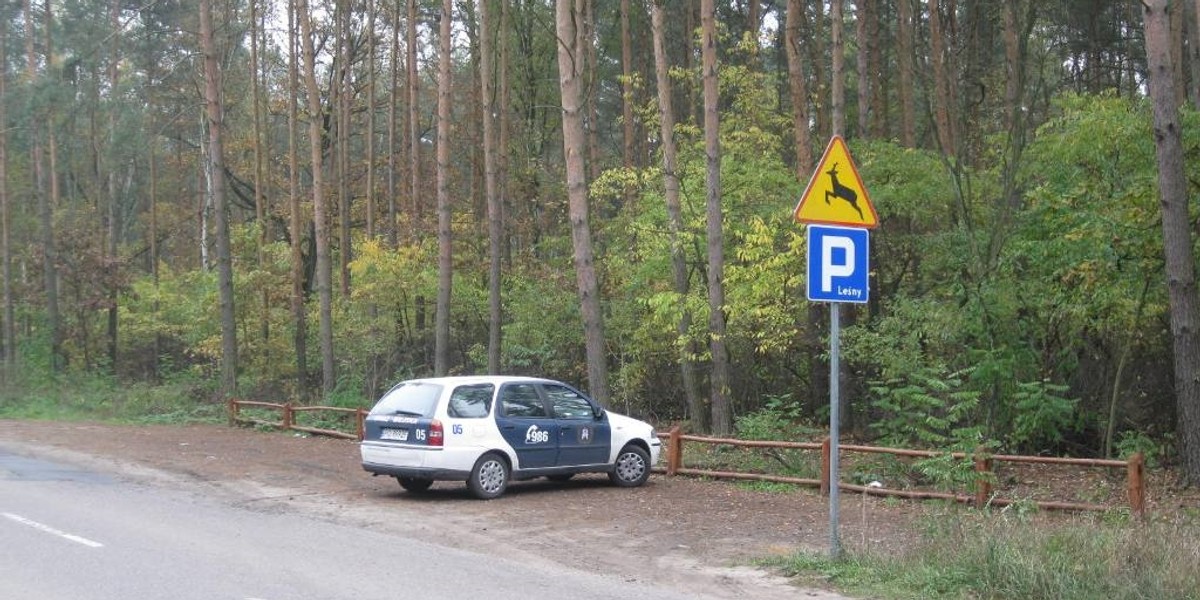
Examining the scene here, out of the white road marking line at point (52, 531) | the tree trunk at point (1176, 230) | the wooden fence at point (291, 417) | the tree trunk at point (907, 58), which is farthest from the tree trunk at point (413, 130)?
the tree trunk at point (1176, 230)

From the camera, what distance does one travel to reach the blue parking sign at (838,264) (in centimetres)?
943

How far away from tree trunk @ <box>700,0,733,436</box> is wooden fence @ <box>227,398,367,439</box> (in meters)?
7.00

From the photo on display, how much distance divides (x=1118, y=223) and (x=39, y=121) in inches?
1335

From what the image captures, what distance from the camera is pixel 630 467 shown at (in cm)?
1545

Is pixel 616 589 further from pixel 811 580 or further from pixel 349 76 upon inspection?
pixel 349 76

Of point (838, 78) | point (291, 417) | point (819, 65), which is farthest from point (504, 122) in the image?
point (838, 78)

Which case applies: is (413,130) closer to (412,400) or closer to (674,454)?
(674,454)

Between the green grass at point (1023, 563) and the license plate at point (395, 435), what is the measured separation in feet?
19.3

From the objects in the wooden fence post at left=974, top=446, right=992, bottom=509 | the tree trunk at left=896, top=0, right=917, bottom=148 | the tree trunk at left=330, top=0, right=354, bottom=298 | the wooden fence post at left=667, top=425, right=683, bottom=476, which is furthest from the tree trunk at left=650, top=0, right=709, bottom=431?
the tree trunk at left=330, top=0, right=354, bottom=298

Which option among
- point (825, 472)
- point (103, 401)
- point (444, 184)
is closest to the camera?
point (825, 472)

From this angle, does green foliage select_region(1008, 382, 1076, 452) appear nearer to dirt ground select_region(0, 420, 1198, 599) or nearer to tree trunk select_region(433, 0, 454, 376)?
dirt ground select_region(0, 420, 1198, 599)

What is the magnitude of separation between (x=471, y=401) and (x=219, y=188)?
17.3m

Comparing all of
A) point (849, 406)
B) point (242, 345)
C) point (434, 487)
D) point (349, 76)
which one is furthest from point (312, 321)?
point (434, 487)

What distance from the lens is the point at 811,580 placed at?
903 cm
